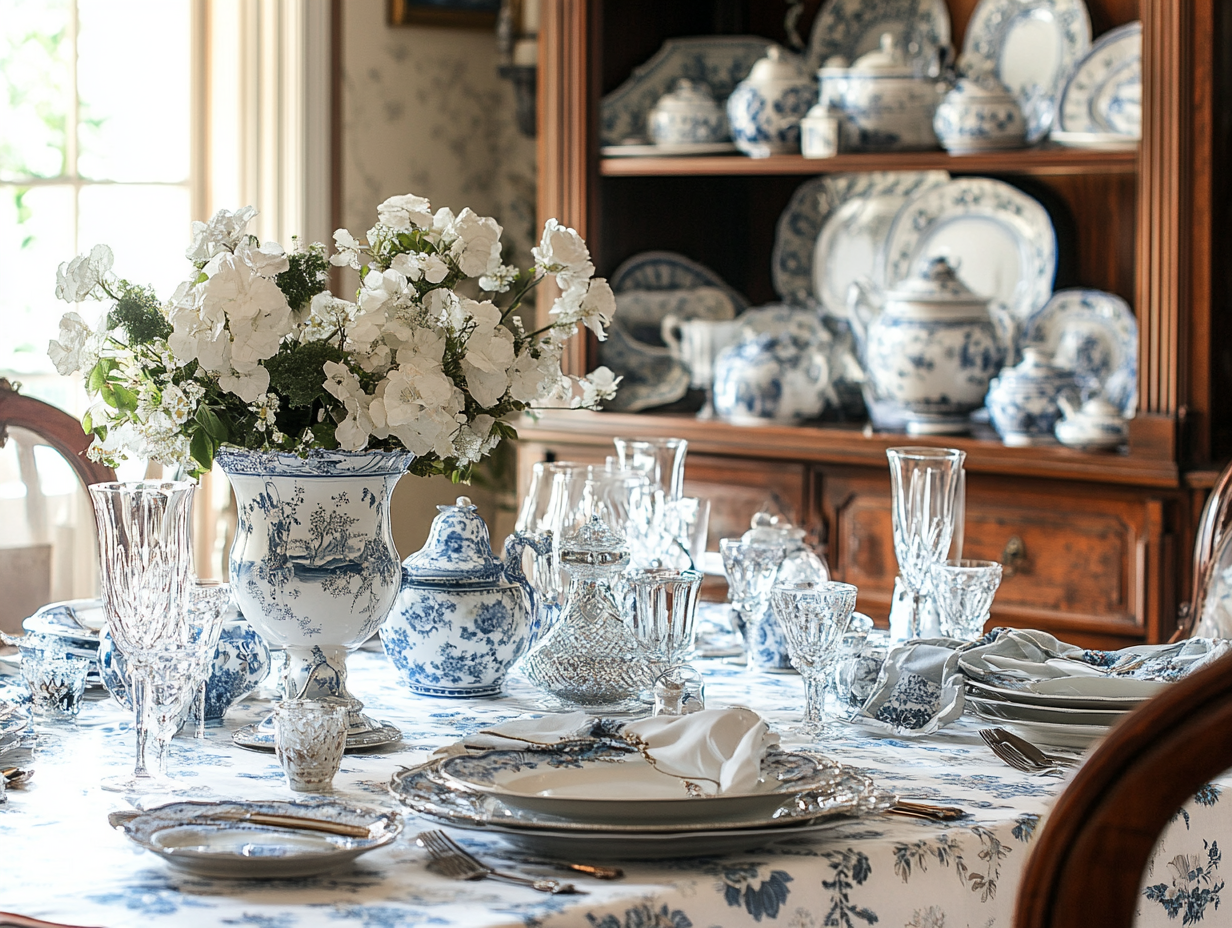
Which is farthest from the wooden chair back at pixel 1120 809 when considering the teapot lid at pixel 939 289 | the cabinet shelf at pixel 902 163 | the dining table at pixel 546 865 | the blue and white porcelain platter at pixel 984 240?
the blue and white porcelain platter at pixel 984 240

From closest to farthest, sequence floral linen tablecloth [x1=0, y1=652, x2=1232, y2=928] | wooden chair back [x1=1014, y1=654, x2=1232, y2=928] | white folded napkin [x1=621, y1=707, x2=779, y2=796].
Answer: wooden chair back [x1=1014, y1=654, x2=1232, y2=928], floral linen tablecloth [x1=0, y1=652, x2=1232, y2=928], white folded napkin [x1=621, y1=707, x2=779, y2=796]

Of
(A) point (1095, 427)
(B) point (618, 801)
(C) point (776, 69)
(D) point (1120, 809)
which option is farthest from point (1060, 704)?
(C) point (776, 69)

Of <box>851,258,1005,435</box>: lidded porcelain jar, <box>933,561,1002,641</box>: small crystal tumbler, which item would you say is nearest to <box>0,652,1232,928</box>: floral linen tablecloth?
<box>933,561,1002,641</box>: small crystal tumbler

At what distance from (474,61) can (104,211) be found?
90 cm

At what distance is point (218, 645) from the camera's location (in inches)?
55.2

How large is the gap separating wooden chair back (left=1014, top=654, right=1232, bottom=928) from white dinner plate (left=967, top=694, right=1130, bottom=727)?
558 millimetres

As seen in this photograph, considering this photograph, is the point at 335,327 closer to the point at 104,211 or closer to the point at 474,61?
the point at 104,211

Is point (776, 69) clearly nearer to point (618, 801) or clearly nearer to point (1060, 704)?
point (1060, 704)

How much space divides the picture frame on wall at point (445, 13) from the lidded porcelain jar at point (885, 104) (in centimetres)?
94

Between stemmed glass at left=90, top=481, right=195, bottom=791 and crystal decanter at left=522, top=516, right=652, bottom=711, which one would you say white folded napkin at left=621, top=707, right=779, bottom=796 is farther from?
stemmed glass at left=90, top=481, right=195, bottom=791

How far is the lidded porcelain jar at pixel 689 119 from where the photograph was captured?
3.17m

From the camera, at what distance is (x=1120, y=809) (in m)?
0.79

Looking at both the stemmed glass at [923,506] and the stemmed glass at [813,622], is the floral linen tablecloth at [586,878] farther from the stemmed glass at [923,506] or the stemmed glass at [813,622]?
the stemmed glass at [923,506]

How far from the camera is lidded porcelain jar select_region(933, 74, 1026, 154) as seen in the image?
285 centimetres
